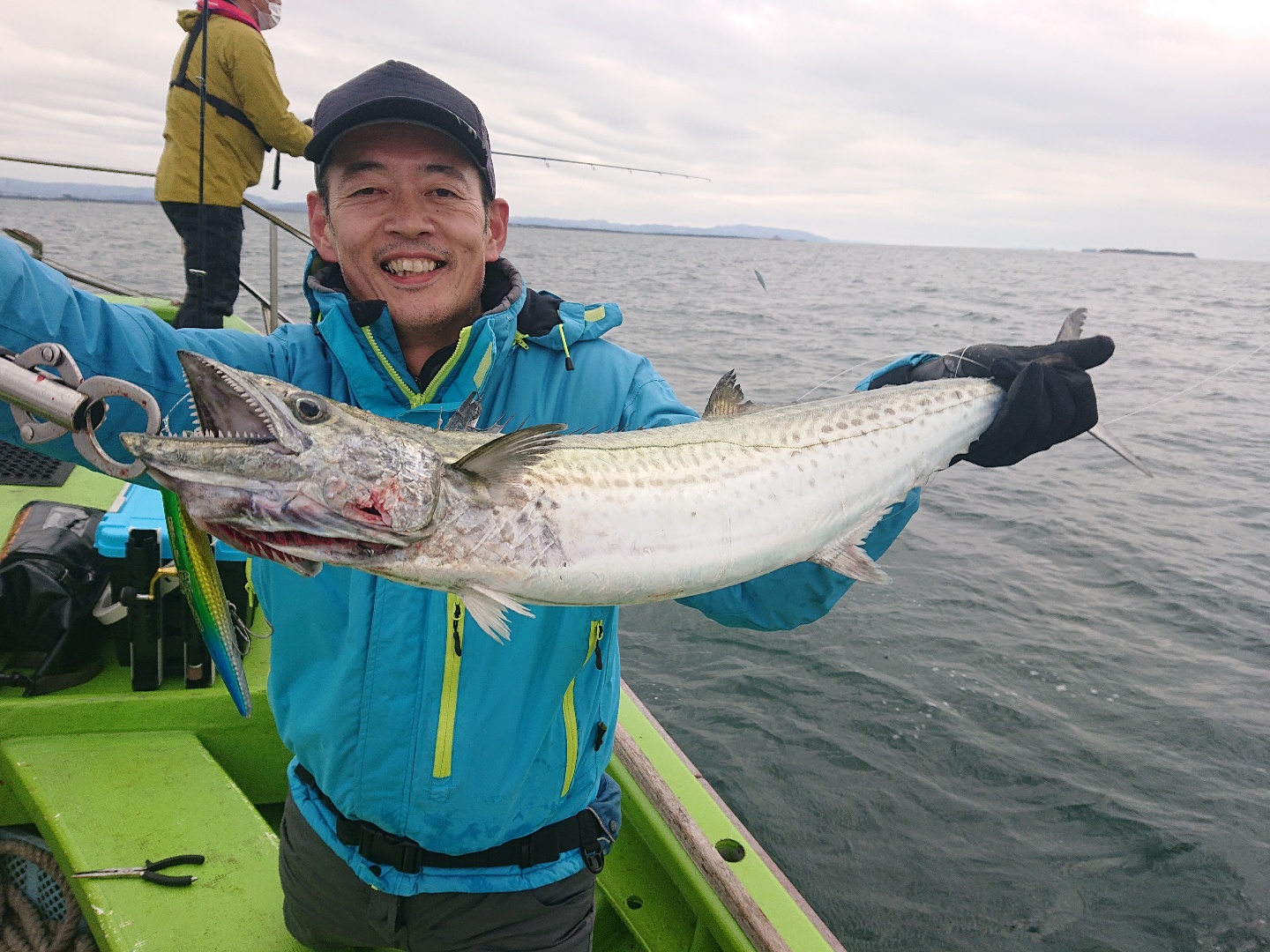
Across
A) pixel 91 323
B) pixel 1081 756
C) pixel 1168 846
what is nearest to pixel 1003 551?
pixel 1081 756

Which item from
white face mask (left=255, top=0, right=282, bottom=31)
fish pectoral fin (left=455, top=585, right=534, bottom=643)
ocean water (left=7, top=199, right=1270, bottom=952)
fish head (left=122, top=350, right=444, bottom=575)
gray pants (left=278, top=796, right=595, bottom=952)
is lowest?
ocean water (left=7, top=199, right=1270, bottom=952)

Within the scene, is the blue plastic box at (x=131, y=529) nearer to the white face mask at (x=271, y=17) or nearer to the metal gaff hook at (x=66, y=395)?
the metal gaff hook at (x=66, y=395)

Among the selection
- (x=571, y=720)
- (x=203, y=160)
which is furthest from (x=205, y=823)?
(x=203, y=160)

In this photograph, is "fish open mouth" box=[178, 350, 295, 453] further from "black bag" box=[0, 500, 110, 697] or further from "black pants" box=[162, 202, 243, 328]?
"black pants" box=[162, 202, 243, 328]

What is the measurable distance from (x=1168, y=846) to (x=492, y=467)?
609cm

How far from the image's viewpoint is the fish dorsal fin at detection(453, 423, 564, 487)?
1.82 m

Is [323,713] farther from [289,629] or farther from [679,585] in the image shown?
[679,585]

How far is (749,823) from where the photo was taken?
230 inches

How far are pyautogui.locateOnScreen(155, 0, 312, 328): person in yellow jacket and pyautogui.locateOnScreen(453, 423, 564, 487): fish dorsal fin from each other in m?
4.86

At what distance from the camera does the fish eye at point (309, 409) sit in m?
1.73

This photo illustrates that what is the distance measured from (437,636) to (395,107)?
1.57 metres

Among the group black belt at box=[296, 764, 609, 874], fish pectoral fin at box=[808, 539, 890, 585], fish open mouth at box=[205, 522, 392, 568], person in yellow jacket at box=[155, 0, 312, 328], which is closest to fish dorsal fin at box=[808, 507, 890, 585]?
fish pectoral fin at box=[808, 539, 890, 585]

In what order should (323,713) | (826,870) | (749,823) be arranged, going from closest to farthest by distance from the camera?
(323,713) → (826,870) → (749,823)

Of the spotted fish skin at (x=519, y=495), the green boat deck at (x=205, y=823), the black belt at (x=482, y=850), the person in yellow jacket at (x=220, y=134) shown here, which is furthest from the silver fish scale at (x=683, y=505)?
the person in yellow jacket at (x=220, y=134)
